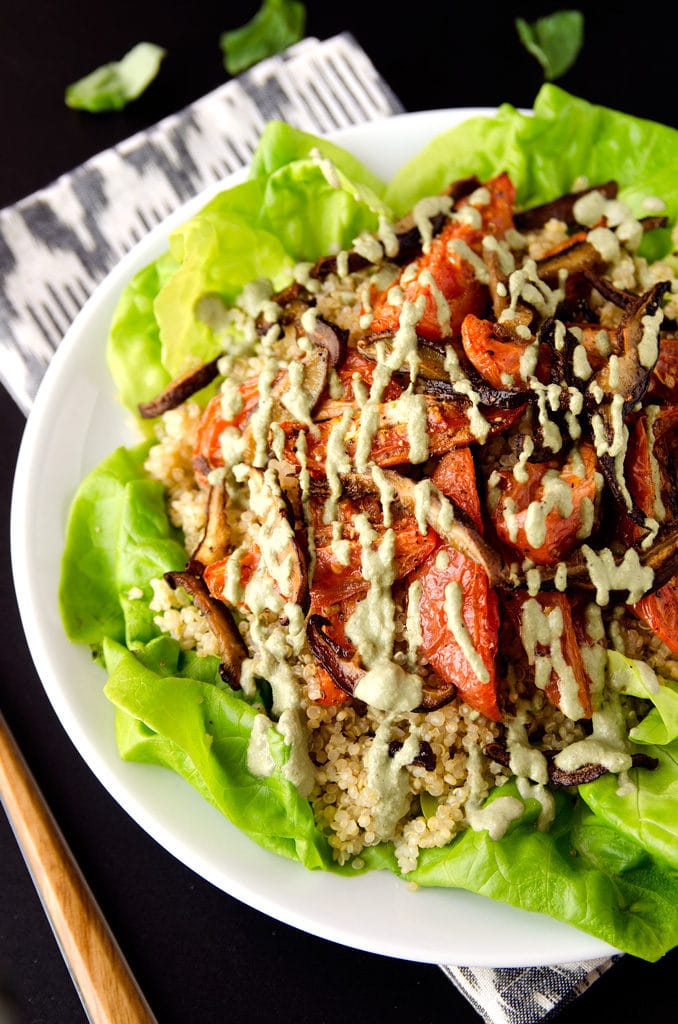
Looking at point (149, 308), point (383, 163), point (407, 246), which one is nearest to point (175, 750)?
point (149, 308)

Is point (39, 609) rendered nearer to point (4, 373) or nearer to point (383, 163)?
point (4, 373)

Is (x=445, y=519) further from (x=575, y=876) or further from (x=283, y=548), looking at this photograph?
(x=575, y=876)

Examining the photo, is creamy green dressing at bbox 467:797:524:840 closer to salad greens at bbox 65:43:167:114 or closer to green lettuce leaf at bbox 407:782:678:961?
green lettuce leaf at bbox 407:782:678:961

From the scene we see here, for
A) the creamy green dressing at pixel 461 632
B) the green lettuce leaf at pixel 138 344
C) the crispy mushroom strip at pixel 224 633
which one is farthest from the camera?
the green lettuce leaf at pixel 138 344

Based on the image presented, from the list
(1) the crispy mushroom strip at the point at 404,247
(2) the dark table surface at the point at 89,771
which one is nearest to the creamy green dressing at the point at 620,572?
(1) the crispy mushroom strip at the point at 404,247

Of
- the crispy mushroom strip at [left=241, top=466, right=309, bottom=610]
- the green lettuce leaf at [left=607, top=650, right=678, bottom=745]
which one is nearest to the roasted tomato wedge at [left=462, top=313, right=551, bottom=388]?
the crispy mushroom strip at [left=241, top=466, right=309, bottom=610]

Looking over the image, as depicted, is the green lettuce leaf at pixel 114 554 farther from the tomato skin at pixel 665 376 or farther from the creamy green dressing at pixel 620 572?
the tomato skin at pixel 665 376
